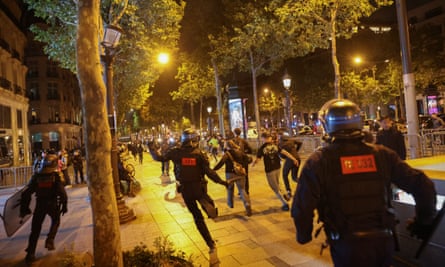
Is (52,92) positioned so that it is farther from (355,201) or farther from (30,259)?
(355,201)

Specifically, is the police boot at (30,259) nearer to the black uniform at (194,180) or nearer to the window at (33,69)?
the black uniform at (194,180)

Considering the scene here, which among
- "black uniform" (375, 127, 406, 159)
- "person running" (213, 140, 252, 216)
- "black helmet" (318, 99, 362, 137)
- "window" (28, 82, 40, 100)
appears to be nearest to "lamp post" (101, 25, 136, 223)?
"person running" (213, 140, 252, 216)

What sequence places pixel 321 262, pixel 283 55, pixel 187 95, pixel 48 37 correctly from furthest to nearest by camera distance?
pixel 187 95 < pixel 283 55 < pixel 48 37 < pixel 321 262

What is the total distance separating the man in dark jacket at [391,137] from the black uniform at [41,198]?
20.7 feet

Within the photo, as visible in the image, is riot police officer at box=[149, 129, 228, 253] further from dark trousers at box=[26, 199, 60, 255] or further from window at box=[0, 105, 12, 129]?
window at box=[0, 105, 12, 129]

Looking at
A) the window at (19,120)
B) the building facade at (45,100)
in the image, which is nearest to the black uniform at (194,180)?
the window at (19,120)

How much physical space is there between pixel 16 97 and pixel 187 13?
17.9 metres

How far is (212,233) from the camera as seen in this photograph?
5562mm

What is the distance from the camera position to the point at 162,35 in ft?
44.7

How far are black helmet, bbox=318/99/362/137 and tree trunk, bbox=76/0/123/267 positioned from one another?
2.33 meters

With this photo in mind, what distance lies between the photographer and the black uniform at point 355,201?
2078 millimetres

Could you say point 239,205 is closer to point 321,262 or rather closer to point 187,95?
point 321,262

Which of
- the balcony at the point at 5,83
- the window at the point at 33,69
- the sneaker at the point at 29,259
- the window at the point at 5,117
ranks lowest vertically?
the sneaker at the point at 29,259

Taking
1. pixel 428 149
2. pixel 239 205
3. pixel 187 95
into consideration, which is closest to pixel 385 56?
pixel 187 95
